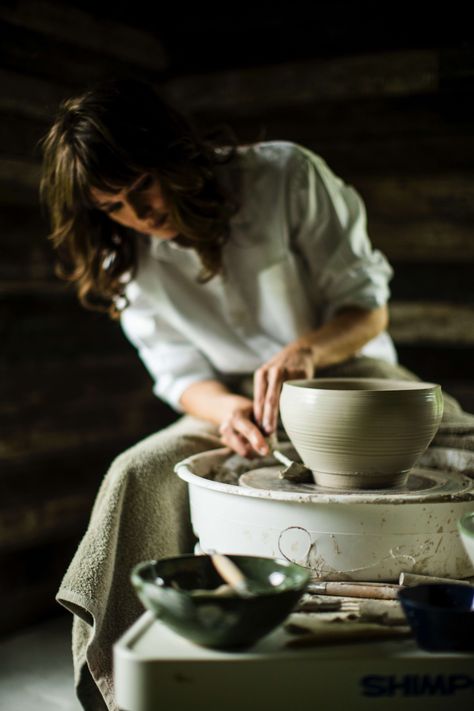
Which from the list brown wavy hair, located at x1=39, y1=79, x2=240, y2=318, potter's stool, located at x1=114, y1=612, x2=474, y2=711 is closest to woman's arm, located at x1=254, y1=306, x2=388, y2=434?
brown wavy hair, located at x1=39, y1=79, x2=240, y2=318

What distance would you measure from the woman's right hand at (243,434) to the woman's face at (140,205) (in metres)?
0.47

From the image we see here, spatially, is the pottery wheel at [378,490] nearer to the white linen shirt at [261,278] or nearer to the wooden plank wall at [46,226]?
the white linen shirt at [261,278]

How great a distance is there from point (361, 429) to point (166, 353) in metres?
0.88

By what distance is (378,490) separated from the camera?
4.38 feet

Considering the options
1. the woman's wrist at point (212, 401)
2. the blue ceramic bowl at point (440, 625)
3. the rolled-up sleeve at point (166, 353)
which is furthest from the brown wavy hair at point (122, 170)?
the blue ceramic bowl at point (440, 625)

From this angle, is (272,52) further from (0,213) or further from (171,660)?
(171,660)

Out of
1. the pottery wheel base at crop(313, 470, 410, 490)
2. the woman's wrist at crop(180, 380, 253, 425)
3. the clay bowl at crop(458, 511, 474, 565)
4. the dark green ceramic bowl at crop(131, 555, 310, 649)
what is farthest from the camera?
the woman's wrist at crop(180, 380, 253, 425)

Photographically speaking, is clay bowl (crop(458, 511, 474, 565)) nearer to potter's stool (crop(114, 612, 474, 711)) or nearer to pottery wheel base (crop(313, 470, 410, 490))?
potter's stool (crop(114, 612, 474, 711))

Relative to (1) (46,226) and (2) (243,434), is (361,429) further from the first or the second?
(1) (46,226)

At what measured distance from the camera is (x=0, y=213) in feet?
7.85

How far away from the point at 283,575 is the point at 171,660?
0.18 metres

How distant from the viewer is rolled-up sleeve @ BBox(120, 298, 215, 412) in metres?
2.02

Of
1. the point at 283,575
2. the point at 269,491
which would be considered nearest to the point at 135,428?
the point at 269,491

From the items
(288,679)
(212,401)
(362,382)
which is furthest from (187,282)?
(288,679)
